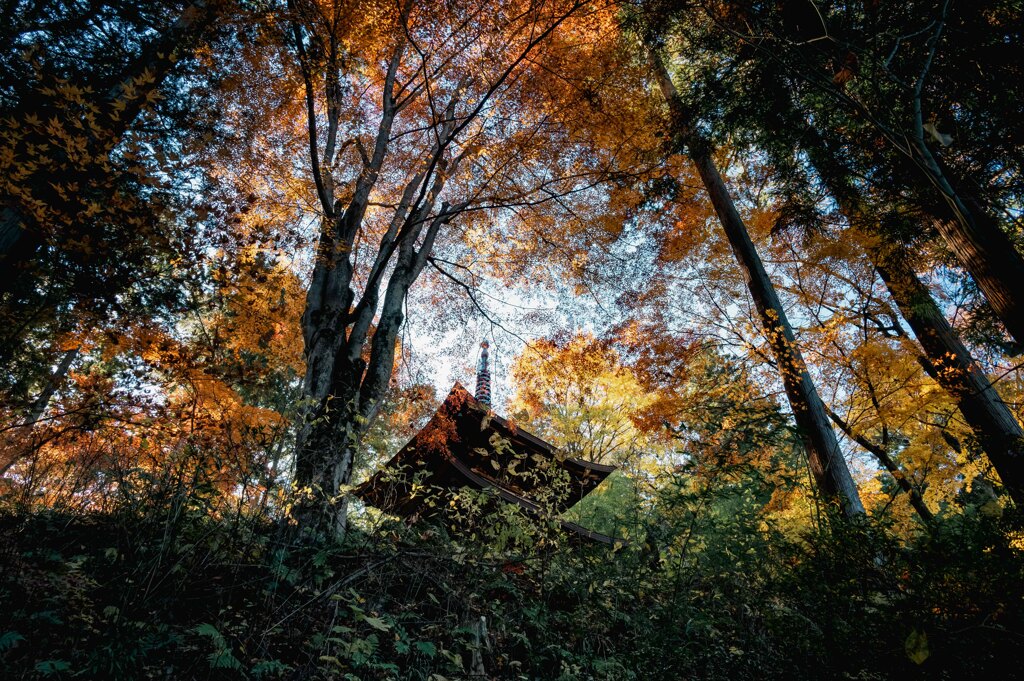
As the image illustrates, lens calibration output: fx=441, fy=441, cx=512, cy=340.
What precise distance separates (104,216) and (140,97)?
5.59ft

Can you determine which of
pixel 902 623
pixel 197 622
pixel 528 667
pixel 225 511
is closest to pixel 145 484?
pixel 225 511

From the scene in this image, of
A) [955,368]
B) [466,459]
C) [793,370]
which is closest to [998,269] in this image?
[793,370]

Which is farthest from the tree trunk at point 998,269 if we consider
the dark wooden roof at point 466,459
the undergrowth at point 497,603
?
the dark wooden roof at point 466,459

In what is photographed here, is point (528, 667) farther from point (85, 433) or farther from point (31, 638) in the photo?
point (85, 433)

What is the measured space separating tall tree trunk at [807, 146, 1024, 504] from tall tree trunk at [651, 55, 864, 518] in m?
1.47

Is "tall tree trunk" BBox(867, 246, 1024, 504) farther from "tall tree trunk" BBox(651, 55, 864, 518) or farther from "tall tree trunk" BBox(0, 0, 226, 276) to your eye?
"tall tree trunk" BBox(0, 0, 226, 276)

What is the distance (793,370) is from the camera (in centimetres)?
694

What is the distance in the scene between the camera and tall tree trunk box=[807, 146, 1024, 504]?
5438 mm

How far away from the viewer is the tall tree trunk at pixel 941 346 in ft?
17.8

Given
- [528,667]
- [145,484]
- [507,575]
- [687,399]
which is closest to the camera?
[145,484]

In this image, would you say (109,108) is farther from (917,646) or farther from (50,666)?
(917,646)

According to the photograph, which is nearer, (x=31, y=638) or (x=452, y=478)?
(x=31, y=638)

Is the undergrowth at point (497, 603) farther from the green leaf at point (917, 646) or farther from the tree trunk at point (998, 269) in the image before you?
the tree trunk at point (998, 269)

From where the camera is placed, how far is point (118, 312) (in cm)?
632
